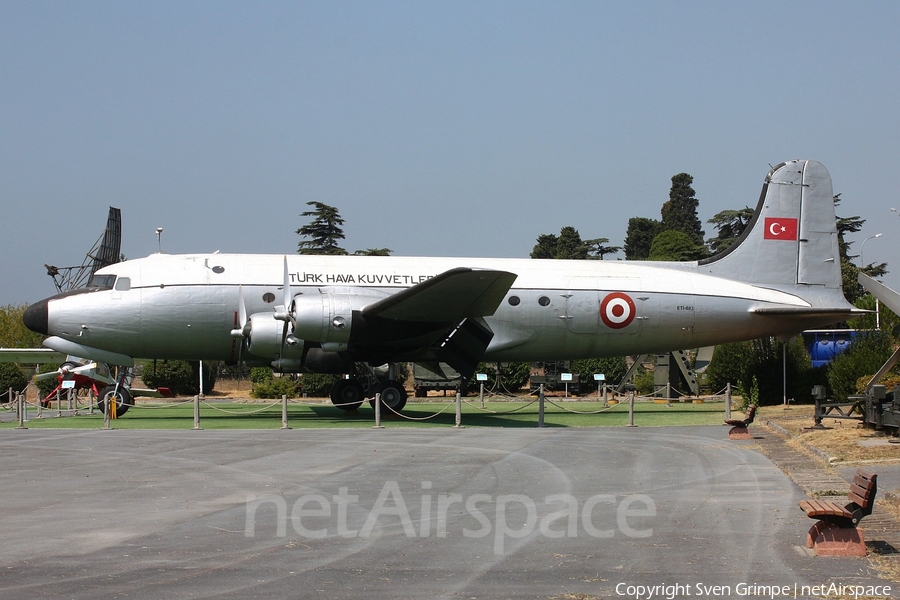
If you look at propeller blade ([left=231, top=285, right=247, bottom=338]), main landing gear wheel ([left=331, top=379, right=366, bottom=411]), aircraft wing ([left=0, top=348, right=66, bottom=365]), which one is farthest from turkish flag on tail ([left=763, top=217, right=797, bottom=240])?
aircraft wing ([left=0, top=348, right=66, bottom=365])

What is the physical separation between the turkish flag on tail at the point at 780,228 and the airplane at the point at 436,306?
1.5 inches

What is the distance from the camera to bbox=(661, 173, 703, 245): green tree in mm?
80000

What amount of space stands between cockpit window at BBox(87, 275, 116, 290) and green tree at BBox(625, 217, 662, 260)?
63425 mm

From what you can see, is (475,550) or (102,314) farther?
(102,314)

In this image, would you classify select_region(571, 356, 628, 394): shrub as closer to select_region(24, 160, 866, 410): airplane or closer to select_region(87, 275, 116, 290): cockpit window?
select_region(24, 160, 866, 410): airplane

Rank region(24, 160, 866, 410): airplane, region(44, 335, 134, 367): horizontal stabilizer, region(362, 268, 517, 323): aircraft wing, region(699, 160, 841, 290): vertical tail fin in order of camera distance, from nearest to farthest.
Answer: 1. region(362, 268, 517, 323): aircraft wing
2. region(24, 160, 866, 410): airplane
3. region(44, 335, 134, 367): horizontal stabilizer
4. region(699, 160, 841, 290): vertical tail fin

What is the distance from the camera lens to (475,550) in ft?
23.0

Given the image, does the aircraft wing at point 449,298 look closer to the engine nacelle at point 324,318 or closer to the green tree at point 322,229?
the engine nacelle at point 324,318

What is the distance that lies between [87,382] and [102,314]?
608 cm

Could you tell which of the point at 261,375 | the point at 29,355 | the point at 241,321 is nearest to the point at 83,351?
the point at 241,321

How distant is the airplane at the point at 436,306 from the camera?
19.0 metres

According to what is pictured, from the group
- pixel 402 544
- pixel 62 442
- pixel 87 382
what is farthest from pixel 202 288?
pixel 402 544

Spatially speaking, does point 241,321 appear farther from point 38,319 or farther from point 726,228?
point 726,228

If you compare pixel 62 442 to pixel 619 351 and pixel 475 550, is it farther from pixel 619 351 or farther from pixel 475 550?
pixel 619 351
